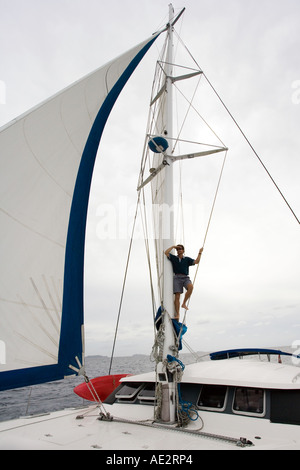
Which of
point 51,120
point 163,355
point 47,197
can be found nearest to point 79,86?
point 51,120

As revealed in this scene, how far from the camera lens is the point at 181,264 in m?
6.08

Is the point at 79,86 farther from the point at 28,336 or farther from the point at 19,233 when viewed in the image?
the point at 28,336

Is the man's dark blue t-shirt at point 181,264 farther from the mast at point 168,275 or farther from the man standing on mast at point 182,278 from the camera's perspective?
the mast at point 168,275

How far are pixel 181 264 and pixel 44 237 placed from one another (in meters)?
2.91

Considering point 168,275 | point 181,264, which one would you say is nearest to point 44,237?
point 168,275

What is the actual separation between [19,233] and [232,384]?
14.5 ft

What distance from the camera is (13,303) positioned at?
369 centimetres

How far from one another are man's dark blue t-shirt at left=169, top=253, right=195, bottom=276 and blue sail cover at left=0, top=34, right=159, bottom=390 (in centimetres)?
204

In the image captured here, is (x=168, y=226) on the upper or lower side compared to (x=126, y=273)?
upper

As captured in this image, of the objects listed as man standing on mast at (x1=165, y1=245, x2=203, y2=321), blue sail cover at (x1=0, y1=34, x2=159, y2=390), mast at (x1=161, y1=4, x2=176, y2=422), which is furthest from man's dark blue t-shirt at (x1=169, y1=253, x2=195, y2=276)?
blue sail cover at (x1=0, y1=34, x2=159, y2=390)

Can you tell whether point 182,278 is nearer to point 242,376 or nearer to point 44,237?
point 242,376

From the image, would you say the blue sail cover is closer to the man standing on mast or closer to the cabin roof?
the man standing on mast
